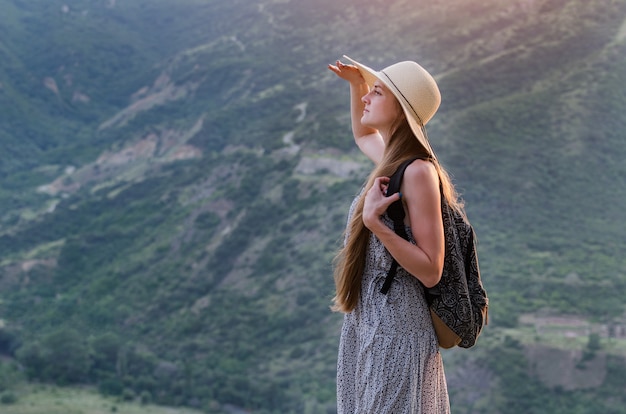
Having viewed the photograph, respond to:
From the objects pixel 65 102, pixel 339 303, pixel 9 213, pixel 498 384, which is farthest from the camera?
pixel 65 102

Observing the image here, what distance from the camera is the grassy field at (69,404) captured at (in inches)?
806

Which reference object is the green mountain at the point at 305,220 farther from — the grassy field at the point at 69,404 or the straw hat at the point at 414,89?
the straw hat at the point at 414,89

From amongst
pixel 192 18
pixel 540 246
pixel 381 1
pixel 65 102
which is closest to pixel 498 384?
pixel 540 246

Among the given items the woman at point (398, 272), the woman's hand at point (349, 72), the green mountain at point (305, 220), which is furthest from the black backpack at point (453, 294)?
the green mountain at point (305, 220)

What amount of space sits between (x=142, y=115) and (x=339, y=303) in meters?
42.5

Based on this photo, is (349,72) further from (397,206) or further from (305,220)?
(305,220)

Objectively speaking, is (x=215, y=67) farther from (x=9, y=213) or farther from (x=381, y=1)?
(x=9, y=213)

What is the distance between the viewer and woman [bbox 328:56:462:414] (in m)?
1.93

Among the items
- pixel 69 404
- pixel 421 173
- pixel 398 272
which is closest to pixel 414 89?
pixel 421 173

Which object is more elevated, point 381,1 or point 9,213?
point 381,1

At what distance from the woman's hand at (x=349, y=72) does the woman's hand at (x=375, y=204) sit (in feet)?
2.01

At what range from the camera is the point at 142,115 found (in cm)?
4359

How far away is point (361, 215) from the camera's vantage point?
202 centimetres

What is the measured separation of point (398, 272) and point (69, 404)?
20.6 metres
